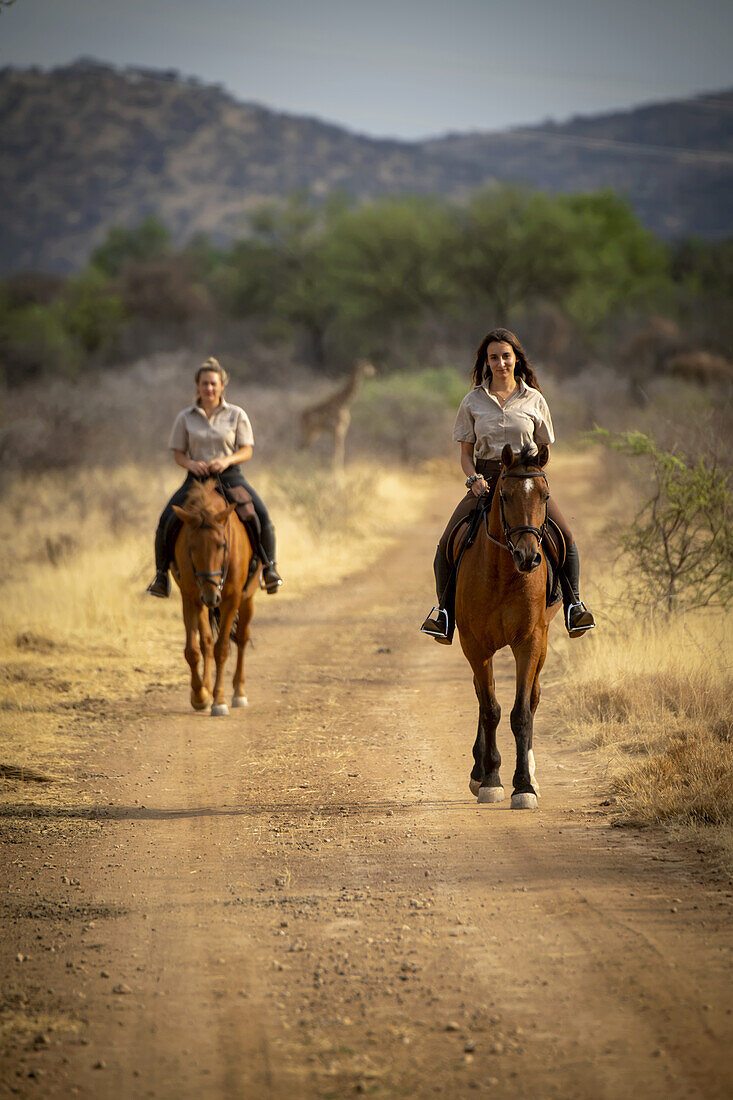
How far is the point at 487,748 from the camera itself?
20.7 feet

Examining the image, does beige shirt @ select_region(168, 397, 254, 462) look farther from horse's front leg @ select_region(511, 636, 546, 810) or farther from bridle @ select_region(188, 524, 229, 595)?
horse's front leg @ select_region(511, 636, 546, 810)

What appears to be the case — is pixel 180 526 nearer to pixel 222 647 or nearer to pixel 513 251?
pixel 222 647

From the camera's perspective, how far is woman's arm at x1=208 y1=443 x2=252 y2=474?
8586mm

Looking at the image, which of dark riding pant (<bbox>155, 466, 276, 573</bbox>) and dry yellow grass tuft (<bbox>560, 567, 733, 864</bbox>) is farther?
dark riding pant (<bbox>155, 466, 276, 573</bbox>)

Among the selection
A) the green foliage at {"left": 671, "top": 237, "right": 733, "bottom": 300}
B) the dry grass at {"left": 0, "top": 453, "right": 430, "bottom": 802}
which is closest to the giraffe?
the dry grass at {"left": 0, "top": 453, "right": 430, "bottom": 802}

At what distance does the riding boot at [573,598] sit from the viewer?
6.71 m

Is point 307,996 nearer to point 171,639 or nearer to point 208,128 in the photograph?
point 171,639

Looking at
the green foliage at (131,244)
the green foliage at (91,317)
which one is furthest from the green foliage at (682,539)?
the green foliage at (131,244)

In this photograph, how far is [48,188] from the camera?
373 feet

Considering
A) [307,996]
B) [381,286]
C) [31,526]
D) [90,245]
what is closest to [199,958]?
[307,996]

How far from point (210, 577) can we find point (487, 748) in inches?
116

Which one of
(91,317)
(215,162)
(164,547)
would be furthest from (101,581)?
(215,162)

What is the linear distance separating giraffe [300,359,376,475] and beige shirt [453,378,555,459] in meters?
15.7

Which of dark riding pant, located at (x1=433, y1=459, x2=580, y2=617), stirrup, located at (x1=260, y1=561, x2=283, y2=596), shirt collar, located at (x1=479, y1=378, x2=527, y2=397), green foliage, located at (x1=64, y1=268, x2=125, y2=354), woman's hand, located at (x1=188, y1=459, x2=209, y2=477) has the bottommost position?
stirrup, located at (x1=260, y1=561, x2=283, y2=596)
